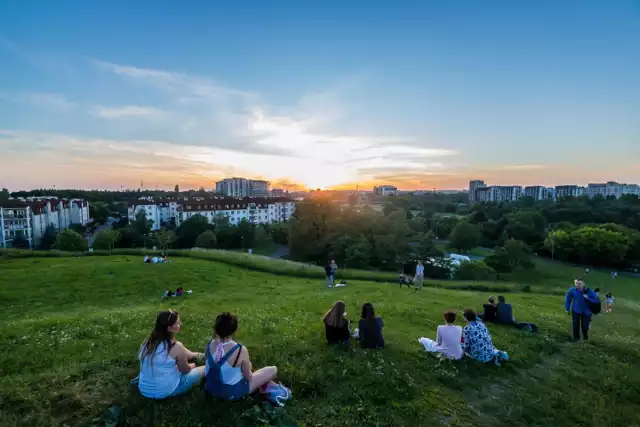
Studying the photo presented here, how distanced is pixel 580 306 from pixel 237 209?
116623 mm

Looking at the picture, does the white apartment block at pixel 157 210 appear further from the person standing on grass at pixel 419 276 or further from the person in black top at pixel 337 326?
the person in black top at pixel 337 326

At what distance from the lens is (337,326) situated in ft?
31.0

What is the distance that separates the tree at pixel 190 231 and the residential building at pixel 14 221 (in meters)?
36.8

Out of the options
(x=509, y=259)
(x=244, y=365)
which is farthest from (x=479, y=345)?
(x=509, y=259)

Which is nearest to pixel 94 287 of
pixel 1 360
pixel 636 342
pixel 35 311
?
pixel 35 311

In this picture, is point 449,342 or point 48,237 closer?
point 449,342

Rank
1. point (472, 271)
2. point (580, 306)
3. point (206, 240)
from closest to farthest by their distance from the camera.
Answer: point (580, 306) → point (472, 271) → point (206, 240)

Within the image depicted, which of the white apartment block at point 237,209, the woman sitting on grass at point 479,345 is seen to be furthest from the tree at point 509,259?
the white apartment block at point 237,209

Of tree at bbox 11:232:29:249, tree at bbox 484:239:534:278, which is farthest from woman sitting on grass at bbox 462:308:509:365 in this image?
tree at bbox 11:232:29:249

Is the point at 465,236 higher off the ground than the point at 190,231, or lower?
lower

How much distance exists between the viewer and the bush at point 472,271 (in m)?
51.5

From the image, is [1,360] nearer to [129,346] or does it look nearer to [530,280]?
[129,346]

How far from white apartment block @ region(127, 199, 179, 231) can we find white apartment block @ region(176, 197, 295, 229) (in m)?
7.70

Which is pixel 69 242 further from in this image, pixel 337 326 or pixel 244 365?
pixel 244 365
